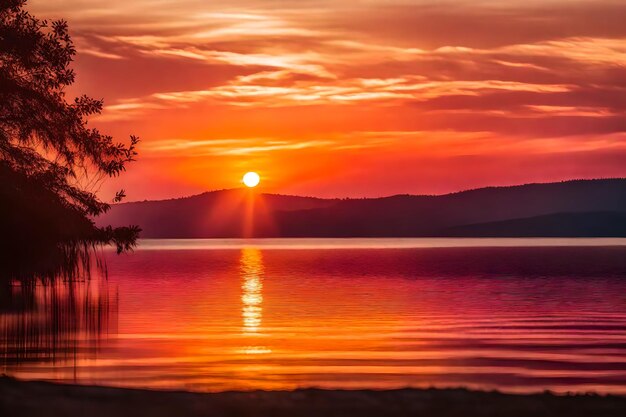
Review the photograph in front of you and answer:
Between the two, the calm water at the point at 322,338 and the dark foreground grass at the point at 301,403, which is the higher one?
the dark foreground grass at the point at 301,403

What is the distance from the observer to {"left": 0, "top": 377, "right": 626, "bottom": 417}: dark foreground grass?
19.8 metres

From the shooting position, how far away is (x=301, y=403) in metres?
20.6

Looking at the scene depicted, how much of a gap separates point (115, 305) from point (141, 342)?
2129cm

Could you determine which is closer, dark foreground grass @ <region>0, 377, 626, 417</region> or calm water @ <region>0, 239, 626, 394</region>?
dark foreground grass @ <region>0, 377, 626, 417</region>

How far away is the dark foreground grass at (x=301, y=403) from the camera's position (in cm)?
1977

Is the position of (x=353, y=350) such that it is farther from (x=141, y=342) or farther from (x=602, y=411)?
(x=602, y=411)

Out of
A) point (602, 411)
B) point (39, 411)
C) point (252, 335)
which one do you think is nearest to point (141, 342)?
point (252, 335)

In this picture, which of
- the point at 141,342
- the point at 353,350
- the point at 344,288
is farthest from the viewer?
the point at 344,288

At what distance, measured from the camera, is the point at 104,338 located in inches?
1570

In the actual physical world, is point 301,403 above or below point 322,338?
above

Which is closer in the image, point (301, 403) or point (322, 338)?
point (301, 403)

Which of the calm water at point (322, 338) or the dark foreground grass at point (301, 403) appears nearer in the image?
the dark foreground grass at point (301, 403)

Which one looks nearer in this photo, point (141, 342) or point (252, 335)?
point (141, 342)

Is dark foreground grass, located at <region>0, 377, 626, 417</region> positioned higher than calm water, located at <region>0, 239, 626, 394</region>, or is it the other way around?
dark foreground grass, located at <region>0, 377, 626, 417</region>
